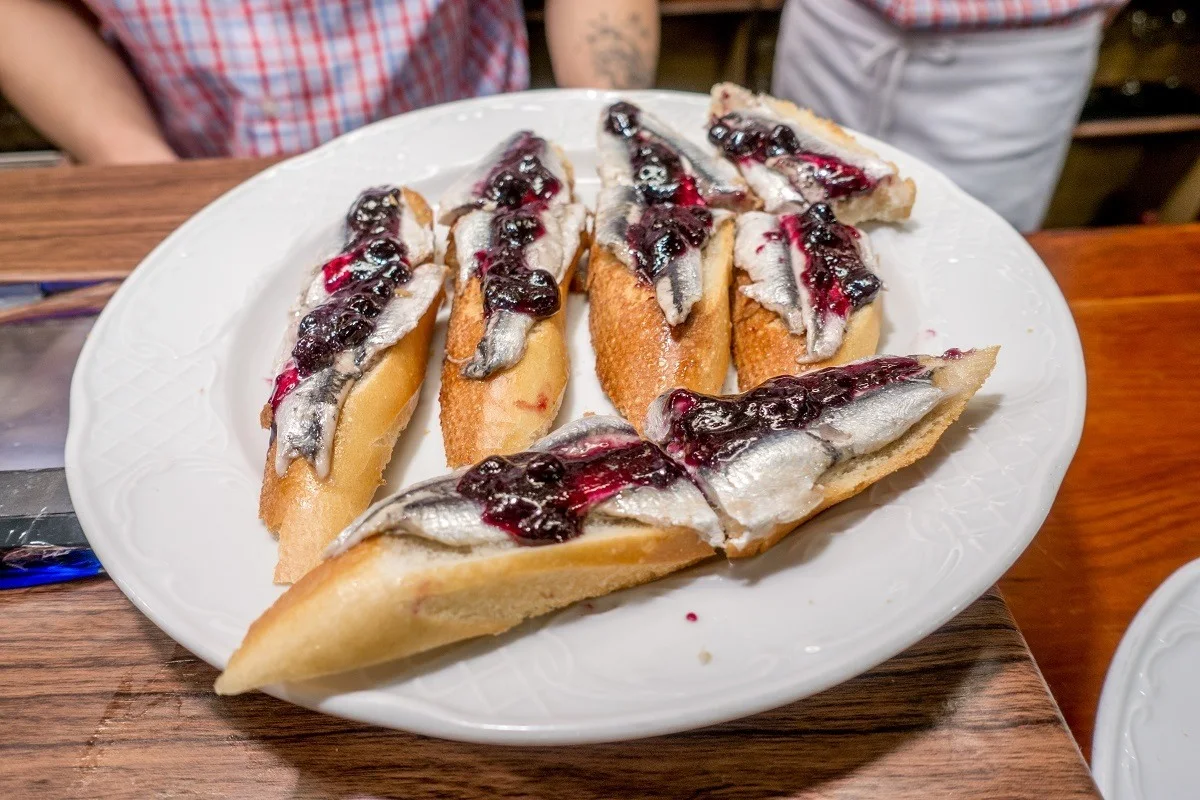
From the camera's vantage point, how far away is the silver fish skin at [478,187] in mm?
1854

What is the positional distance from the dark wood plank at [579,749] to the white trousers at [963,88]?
240cm

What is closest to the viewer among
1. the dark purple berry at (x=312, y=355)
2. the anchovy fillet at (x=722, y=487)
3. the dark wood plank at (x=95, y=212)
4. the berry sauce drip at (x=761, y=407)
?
the anchovy fillet at (x=722, y=487)

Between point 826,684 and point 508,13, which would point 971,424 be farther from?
point 508,13

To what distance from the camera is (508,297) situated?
1.58 meters

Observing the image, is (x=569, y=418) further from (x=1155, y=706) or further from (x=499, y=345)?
(x=1155, y=706)

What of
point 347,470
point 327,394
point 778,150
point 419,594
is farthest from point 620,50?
point 419,594

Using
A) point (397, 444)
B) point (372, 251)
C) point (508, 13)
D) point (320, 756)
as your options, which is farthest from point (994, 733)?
point (508, 13)

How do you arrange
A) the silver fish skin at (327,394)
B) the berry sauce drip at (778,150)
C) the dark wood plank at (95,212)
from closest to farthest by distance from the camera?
the silver fish skin at (327,394)
the berry sauce drip at (778,150)
the dark wood plank at (95,212)

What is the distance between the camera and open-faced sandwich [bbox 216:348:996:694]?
1037 mm

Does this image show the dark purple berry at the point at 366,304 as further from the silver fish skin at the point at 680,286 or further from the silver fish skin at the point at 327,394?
the silver fish skin at the point at 680,286

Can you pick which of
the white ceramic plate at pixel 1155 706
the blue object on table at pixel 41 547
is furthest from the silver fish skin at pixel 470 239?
the white ceramic plate at pixel 1155 706

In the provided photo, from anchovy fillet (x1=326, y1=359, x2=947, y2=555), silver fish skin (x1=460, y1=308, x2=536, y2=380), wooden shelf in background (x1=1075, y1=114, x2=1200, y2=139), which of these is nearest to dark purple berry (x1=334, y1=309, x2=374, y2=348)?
silver fish skin (x1=460, y1=308, x2=536, y2=380)

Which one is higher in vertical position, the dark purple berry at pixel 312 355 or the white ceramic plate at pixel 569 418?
the dark purple berry at pixel 312 355

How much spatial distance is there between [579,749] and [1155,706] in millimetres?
989
